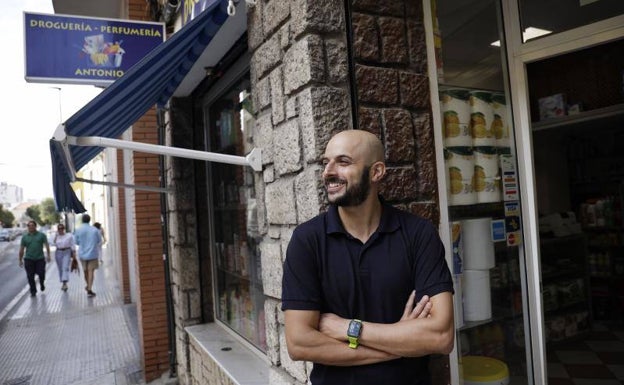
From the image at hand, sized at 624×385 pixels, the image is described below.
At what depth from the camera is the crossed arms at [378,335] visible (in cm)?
154

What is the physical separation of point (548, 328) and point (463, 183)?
3.53 meters

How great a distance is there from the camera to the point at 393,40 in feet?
7.34

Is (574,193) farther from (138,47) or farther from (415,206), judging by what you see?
(138,47)

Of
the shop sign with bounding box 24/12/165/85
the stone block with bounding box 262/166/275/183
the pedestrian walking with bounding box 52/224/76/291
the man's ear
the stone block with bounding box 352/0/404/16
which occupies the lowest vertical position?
the pedestrian walking with bounding box 52/224/76/291

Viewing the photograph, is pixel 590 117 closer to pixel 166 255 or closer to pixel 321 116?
pixel 321 116

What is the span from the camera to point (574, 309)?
5.43 m

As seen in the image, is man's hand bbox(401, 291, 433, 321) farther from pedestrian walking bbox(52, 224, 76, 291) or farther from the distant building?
the distant building

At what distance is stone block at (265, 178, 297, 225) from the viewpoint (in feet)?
7.36

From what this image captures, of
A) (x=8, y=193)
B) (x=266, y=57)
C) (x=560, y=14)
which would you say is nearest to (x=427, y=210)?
(x=266, y=57)

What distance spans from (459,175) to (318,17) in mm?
1103

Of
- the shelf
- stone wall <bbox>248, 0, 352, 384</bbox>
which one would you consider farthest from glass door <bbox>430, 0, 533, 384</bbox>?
the shelf

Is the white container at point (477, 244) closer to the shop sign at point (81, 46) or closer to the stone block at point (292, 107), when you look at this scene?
the stone block at point (292, 107)

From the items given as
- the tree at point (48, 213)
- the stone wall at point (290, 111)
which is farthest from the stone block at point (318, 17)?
the tree at point (48, 213)

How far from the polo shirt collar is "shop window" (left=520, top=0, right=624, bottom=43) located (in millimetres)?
1449
